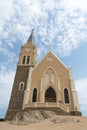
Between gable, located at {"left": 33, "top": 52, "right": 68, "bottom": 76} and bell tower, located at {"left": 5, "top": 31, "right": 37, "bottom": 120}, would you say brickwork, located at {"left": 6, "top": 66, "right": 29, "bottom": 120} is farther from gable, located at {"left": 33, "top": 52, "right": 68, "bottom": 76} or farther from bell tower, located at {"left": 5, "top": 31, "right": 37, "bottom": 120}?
gable, located at {"left": 33, "top": 52, "right": 68, "bottom": 76}

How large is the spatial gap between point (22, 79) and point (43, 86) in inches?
213

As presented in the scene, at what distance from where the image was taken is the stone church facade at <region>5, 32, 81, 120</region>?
78.8ft

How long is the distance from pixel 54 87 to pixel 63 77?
3.11 meters

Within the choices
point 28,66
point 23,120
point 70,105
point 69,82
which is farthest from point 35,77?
point 23,120

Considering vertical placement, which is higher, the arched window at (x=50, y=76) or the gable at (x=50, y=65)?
the gable at (x=50, y=65)

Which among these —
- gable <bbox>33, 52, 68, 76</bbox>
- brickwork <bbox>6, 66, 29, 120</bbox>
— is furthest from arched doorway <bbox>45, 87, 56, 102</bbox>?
brickwork <bbox>6, 66, 29, 120</bbox>

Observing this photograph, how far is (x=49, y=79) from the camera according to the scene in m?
27.6

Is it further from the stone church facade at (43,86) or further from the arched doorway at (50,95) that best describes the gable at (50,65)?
the arched doorway at (50,95)

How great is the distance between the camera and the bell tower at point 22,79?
24.6m

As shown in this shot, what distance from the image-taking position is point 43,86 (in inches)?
1032

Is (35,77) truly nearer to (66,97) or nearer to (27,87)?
(27,87)

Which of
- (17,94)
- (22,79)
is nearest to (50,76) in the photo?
(22,79)

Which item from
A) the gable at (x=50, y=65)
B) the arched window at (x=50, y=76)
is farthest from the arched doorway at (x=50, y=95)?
the gable at (x=50, y=65)

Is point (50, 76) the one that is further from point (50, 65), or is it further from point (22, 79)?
point (22, 79)
